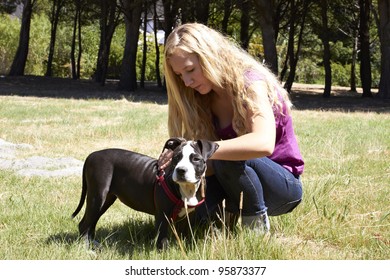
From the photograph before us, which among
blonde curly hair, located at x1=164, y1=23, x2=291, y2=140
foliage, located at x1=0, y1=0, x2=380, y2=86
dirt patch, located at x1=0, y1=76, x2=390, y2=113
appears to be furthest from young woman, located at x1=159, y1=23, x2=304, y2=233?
foliage, located at x1=0, y1=0, x2=380, y2=86

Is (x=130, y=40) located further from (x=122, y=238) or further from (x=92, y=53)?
(x=92, y=53)

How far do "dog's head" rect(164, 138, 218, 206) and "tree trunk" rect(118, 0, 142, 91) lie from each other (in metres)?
21.4

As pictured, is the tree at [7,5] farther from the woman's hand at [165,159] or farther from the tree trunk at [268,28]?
the woman's hand at [165,159]

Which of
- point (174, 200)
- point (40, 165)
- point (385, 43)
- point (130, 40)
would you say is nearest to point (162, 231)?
point (174, 200)

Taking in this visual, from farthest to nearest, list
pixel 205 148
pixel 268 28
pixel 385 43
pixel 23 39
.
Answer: pixel 23 39 < pixel 385 43 < pixel 268 28 < pixel 205 148

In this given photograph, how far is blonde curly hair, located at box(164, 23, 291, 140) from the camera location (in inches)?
153

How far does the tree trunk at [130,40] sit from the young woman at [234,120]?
20.6 meters

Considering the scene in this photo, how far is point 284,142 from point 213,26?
92.0ft

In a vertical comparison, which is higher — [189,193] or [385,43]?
[385,43]

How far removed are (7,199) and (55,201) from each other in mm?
446

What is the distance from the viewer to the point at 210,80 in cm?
396

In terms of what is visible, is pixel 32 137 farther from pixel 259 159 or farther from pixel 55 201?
pixel 259 159

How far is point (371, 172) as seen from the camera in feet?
23.0

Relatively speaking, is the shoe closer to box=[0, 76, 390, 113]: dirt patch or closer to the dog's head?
the dog's head
